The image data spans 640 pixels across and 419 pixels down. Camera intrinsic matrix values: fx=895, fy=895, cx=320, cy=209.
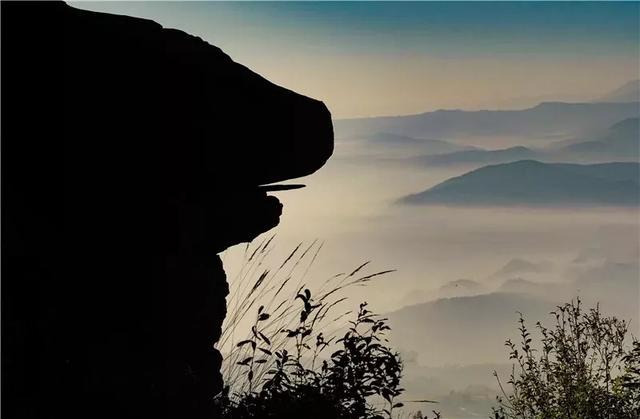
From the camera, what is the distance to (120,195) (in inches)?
180

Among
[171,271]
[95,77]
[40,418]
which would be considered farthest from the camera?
[171,271]

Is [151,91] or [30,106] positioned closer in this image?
[30,106]

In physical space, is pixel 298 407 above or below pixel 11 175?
below

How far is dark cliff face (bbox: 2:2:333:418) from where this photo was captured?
409 centimetres

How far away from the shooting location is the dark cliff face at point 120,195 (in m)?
4.09

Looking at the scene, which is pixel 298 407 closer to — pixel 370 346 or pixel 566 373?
pixel 370 346

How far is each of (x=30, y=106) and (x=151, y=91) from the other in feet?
1.95

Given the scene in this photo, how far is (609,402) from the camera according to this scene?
6.80 metres

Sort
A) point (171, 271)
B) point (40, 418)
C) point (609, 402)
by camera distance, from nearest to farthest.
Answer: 1. point (40, 418)
2. point (171, 271)
3. point (609, 402)

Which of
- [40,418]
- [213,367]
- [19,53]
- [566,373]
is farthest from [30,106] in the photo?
[566,373]

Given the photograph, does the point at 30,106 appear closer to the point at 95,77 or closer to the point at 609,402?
the point at 95,77

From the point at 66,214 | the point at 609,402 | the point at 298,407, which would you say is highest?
the point at 66,214

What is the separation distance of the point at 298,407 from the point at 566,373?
2886mm

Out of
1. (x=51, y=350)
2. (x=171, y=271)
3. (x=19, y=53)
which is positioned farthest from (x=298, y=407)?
(x=19, y=53)
